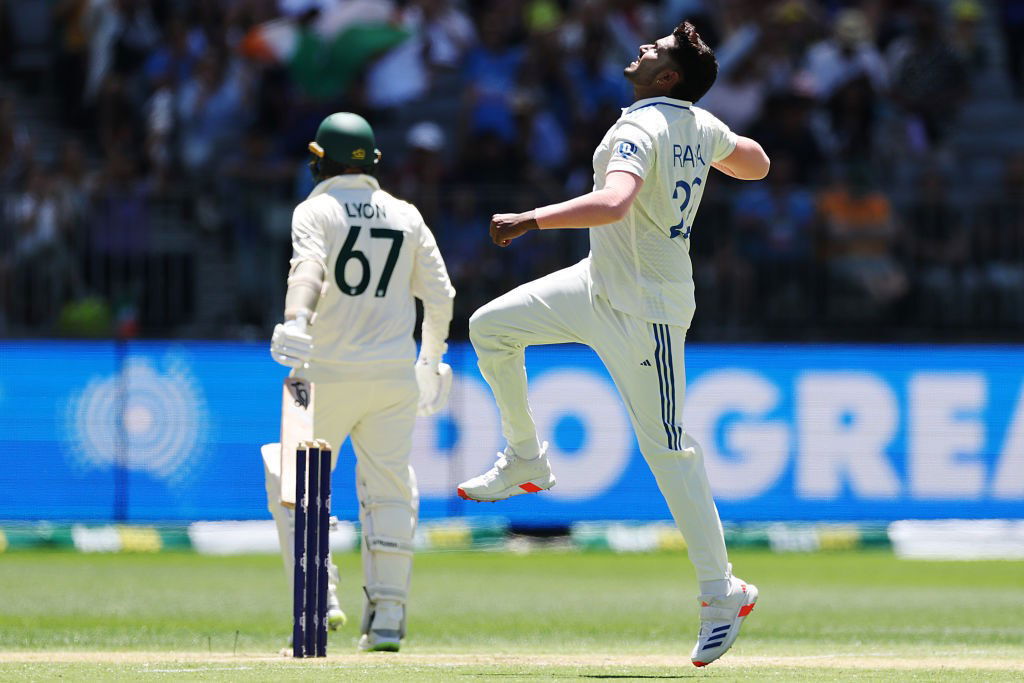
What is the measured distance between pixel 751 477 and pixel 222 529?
14.0ft

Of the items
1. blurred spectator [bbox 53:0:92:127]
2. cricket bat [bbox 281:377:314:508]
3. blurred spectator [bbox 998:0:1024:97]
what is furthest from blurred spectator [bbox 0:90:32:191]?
blurred spectator [bbox 998:0:1024:97]

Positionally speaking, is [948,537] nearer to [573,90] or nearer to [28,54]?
[573,90]

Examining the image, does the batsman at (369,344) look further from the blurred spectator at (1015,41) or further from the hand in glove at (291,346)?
the blurred spectator at (1015,41)

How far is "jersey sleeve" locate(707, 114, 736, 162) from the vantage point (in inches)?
289

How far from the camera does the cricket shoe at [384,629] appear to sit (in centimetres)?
860

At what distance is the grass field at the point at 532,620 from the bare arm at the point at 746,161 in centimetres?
210

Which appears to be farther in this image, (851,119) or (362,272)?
(851,119)

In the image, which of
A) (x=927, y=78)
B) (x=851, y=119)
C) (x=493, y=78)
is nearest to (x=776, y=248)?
(x=851, y=119)

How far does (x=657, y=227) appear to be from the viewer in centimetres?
716

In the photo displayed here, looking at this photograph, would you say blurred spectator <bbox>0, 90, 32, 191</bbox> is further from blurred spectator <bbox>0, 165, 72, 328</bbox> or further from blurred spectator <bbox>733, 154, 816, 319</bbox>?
blurred spectator <bbox>733, 154, 816, 319</bbox>

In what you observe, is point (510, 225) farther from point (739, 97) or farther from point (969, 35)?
point (969, 35)

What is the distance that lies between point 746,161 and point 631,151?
0.79m

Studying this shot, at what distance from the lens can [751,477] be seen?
562 inches

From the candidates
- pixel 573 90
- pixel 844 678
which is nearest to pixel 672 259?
pixel 844 678
